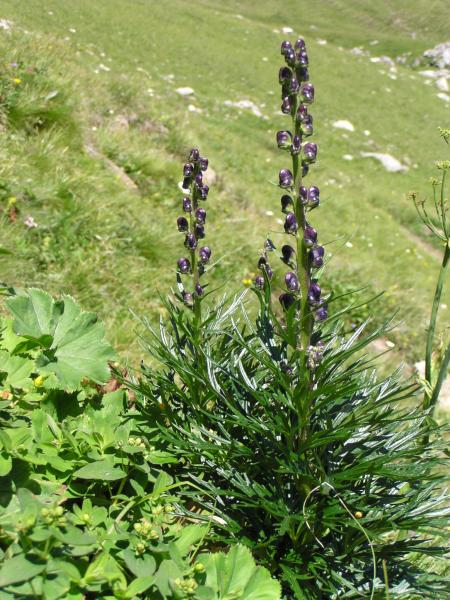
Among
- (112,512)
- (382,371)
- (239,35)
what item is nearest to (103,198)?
(382,371)

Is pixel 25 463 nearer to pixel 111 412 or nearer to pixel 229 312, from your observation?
pixel 111 412

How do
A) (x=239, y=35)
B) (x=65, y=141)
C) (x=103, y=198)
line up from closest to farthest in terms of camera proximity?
(x=103, y=198), (x=65, y=141), (x=239, y=35)

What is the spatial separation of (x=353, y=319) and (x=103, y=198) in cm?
386

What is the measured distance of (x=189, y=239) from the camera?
256 centimetres

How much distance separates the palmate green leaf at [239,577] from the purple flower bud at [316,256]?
0.98 meters

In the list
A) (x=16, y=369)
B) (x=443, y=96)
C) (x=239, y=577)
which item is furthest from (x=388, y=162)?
(x=239, y=577)

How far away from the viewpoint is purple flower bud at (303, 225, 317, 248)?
204 cm

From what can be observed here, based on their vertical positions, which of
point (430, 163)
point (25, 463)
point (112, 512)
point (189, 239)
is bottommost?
point (430, 163)

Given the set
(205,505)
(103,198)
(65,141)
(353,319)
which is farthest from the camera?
(353,319)

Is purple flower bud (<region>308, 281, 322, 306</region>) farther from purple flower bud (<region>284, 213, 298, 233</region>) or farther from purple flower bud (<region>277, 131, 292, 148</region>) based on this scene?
purple flower bud (<region>277, 131, 292, 148</region>)

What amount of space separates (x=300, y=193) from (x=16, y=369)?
4.11 feet

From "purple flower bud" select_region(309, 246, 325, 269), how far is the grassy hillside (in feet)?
0.50

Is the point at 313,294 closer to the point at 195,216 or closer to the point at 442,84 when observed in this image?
the point at 195,216

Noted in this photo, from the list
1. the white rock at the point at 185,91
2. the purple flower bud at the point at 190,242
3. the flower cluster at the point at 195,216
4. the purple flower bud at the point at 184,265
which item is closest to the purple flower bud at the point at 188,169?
the flower cluster at the point at 195,216
